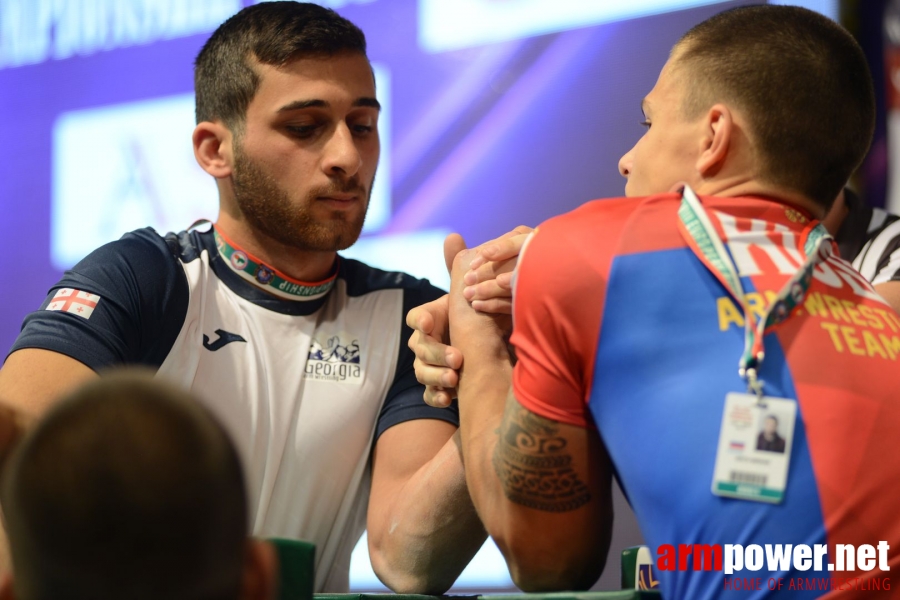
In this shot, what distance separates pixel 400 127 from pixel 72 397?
220 cm

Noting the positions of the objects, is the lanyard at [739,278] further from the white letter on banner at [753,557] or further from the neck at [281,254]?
the neck at [281,254]

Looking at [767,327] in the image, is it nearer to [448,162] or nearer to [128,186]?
[448,162]

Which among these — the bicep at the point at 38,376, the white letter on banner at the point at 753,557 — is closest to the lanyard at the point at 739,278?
the white letter on banner at the point at 753,557

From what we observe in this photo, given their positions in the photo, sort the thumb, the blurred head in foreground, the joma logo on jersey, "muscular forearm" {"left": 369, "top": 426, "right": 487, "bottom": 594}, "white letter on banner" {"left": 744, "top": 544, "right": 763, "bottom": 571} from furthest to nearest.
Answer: the joma logo on jersey, "muscular forearm" {"left": 369, "top": 426, "right": 487, "bottom": 594}, the thumb, "white letter on banner" {"left": 744, "top": 544, "right": 763, "bottom": 571}, the blurred head in foreground

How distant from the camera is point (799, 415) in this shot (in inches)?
34.5

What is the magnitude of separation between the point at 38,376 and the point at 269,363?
0.46m

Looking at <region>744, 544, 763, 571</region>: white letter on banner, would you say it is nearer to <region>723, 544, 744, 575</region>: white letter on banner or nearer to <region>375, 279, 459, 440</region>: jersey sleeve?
<region>723, 544, 744, 575</region>: white letter on banner

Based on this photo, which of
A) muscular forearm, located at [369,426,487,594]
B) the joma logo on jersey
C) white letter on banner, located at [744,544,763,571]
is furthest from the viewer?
the joma logo on jersey

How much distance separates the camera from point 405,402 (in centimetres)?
191

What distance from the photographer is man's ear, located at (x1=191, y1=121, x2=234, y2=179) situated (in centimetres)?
211

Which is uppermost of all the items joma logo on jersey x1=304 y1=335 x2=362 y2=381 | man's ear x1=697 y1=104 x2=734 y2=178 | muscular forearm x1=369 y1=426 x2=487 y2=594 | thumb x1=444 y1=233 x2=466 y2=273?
man's ear x1=697 y1=104 x2=734 y2=178

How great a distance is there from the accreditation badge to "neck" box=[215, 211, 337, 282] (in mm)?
1305

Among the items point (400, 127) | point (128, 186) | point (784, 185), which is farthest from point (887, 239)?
point (128, 186)

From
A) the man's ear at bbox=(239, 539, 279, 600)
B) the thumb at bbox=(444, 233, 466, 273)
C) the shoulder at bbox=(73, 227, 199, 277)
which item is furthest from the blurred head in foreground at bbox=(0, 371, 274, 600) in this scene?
the shoulder at bbox=(73, 227, 199, 277)
